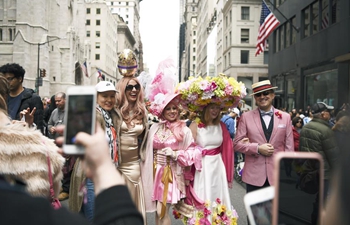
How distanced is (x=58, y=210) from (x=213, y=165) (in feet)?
15.6

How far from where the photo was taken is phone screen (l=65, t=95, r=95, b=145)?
54.2 inches

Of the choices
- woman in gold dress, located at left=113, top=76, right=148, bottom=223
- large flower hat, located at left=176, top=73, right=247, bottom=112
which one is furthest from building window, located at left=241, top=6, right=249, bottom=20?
woman in gold dress, located at left=113, top=76, right=148, bottom=223

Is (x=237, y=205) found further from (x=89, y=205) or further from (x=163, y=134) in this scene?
(x=89, y=205)

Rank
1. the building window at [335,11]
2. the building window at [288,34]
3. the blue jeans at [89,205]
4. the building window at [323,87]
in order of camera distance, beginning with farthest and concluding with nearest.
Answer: the building window at [288,34] → the building window at [323,87] → the building window at [335,11] → the blue jeans at [89,205]

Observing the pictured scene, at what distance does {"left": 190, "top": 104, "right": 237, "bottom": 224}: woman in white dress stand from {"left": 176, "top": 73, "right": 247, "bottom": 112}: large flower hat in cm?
14

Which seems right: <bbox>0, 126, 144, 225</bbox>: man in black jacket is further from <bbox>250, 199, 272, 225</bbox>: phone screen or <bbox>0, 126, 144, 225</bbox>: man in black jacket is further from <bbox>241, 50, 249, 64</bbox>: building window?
<bbox>241, 50, 249, 64</bbox>: building window

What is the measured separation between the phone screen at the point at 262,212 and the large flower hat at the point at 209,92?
4.41 metres

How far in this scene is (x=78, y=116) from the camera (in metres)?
1.39

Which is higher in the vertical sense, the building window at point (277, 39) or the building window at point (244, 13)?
the building window at point (244, 13)

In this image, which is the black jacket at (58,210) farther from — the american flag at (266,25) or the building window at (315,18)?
the building window at (315,18)

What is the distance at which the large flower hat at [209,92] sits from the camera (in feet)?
19.6

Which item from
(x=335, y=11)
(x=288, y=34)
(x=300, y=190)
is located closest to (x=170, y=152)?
(x=300, y=190)

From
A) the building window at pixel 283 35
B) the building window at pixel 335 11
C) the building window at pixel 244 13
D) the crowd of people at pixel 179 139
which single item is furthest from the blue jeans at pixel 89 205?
the building window at pixel 244 13

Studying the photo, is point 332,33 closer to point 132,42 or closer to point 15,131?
point 15,131
